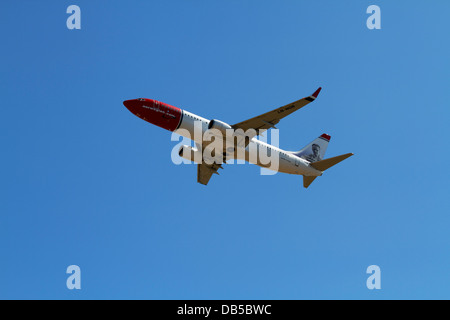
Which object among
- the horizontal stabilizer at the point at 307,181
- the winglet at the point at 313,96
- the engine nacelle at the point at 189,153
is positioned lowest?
the horizontal stabilizer at the point at 307,181

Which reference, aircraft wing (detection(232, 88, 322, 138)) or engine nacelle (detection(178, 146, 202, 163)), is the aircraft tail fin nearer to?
aircraft wing (detection(232, 88, 322, 138))

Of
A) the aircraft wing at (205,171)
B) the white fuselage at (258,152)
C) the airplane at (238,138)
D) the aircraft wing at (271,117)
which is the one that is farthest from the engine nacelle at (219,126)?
the aircraft wing at (205,171)

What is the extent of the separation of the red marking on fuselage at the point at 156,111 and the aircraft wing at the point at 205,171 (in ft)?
33.0

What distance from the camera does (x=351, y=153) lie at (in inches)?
2176

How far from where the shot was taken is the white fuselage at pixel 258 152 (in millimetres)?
52281

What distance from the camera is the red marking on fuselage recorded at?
5094cm

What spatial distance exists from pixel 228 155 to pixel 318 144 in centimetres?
1574

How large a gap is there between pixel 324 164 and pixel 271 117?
12.6 meters

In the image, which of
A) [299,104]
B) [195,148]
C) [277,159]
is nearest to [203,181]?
[195,148]

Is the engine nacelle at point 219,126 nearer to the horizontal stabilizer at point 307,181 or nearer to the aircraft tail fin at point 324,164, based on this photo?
the aircraft tail fin at point 324,164
